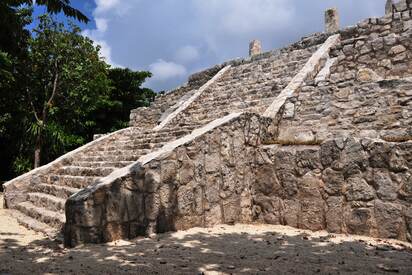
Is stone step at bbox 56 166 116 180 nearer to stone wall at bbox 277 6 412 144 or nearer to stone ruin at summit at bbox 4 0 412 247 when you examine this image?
stone ruin at summit at bbox 4 0 412 247

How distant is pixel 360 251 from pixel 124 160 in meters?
4.28

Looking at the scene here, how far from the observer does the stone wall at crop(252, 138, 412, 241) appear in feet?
14.9

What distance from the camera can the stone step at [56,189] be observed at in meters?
6.22

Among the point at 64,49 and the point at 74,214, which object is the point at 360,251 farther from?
the point at 64,49

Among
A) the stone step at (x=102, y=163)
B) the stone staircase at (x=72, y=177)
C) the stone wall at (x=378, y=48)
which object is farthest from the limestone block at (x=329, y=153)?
the stone step at (x=102, y=163)

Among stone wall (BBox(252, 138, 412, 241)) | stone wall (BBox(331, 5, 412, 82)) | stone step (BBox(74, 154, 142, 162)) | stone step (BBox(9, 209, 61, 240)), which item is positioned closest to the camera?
stone wall (BBox(252, 138, 412, 241))

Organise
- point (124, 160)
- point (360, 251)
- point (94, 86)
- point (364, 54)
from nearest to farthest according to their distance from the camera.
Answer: point (360, 251)
point (124, 160)
point (364, 54)
point (94, 86)

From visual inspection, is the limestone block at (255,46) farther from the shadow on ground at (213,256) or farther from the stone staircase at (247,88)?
the shadow on ground at (213,256)

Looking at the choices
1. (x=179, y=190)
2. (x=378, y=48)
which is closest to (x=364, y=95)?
(x=378, y=48)

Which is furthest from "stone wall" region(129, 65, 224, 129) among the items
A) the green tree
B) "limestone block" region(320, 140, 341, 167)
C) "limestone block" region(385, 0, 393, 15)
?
"limestone block" region(320, 140, 341, 167)

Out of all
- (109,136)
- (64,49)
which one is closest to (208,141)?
(109,136)

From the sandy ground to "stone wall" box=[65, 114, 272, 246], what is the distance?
21 cm

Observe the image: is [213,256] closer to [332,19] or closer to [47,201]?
[47,201]

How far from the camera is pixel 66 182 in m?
6.83
